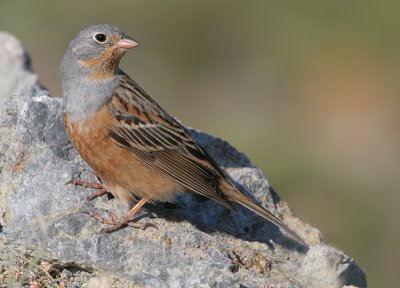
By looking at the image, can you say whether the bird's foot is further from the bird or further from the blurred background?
the blurred background

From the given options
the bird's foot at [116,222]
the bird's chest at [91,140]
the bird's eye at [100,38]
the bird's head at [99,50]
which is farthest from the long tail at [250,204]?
the bird's eye at [100,38]

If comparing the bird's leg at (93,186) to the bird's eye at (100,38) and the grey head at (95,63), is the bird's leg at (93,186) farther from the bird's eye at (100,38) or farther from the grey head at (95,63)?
the bird's eye at (100,38)

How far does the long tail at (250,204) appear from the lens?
356 inches

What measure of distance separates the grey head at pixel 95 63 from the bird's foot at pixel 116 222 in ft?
3.46

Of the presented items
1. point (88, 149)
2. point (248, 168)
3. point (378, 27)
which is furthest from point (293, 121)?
point (88, 149)

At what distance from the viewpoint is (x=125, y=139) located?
9062 millimetres

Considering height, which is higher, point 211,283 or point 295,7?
point 295,7

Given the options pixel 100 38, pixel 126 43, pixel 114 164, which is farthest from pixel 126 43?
pixel 114 164

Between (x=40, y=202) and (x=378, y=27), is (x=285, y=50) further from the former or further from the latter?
(x=40, y=202)

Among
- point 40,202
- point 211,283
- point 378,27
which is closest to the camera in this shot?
point 211,283

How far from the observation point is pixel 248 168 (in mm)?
9781

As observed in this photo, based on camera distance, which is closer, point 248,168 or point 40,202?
point 40,202

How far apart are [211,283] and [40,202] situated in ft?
5.22

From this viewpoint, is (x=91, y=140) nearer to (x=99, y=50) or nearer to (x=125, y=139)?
(x=125, y=139)
